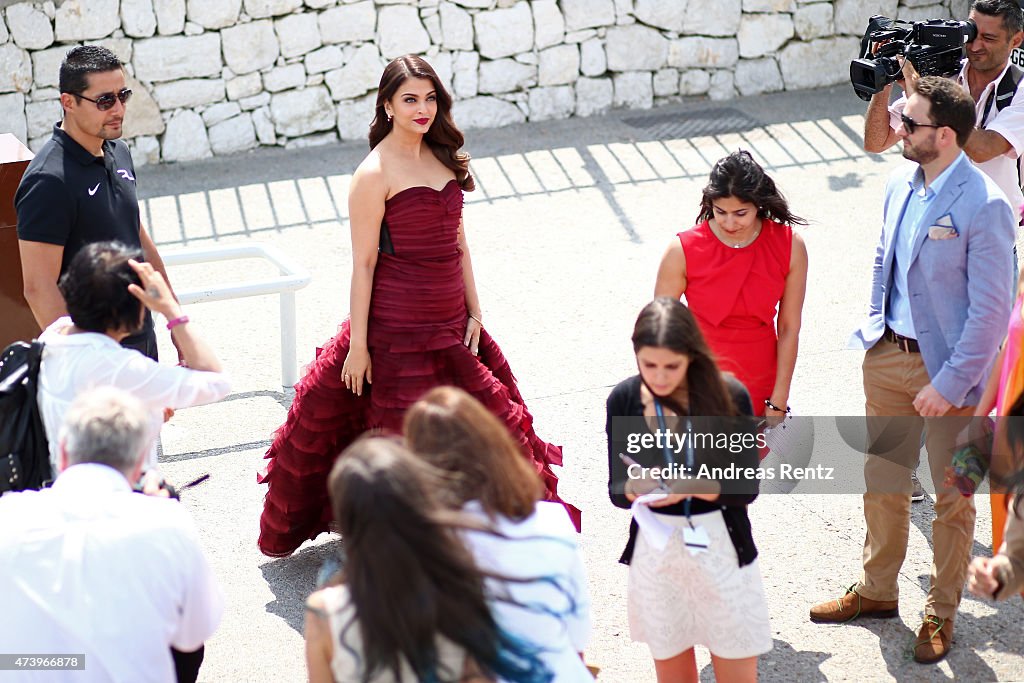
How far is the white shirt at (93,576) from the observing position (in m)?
2.54

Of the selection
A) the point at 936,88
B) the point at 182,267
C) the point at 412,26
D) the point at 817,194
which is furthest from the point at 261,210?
the point at 936,88

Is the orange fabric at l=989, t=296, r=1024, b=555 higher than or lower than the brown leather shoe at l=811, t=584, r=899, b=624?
higher

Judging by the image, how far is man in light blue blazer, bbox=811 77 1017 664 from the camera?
3688 millimetres

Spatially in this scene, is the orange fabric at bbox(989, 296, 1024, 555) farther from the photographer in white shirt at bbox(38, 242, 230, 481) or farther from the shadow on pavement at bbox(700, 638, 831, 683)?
the photographer in white shirt at bbox(38, 242, 230, 481)

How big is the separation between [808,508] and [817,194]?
3.83m

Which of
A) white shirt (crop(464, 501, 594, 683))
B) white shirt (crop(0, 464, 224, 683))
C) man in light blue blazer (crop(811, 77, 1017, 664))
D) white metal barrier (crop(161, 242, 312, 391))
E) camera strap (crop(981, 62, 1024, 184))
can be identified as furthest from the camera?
white metal barrier (crop(161, 242, 312, 391))

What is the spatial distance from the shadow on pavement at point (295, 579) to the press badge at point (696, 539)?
1.46m

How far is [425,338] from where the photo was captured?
430cm

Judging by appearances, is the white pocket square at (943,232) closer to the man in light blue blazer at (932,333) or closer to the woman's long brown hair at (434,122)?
the man in light blue blazer at (932,333)

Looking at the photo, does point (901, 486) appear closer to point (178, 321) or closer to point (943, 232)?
point (943, 232)

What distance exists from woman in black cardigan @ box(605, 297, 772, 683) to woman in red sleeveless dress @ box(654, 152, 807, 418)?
79 cm

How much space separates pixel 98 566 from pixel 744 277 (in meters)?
2.29

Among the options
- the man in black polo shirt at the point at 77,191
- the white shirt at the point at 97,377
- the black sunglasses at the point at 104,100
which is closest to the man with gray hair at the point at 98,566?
the white shirt at the point at 97,377

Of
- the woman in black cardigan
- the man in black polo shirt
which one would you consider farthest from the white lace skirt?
the man in black polo shirt
